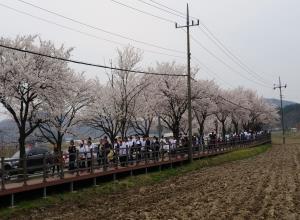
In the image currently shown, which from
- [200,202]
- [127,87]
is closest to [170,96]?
[127,87]

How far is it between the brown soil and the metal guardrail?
5.61ft

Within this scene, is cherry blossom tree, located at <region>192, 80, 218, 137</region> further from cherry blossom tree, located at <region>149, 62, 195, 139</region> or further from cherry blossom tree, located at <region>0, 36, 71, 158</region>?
cherry blossom tree, located at <region>0, 36, 71, 158</region>

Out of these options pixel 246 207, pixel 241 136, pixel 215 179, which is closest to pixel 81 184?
pixel 215 179

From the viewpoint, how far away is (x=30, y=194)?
18609mm

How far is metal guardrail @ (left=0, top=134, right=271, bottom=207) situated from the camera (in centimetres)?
1789

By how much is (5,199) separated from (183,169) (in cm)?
1677

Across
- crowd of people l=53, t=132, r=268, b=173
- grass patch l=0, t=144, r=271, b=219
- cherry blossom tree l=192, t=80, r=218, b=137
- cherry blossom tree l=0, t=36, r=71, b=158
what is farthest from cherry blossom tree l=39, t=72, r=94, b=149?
cherry blossom tree l=192, t=80, r=218, b=137

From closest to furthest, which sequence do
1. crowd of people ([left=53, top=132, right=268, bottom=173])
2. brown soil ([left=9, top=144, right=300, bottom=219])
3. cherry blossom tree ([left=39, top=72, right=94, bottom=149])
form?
1. brown soil ([left=9, top=144, right=300, bottom=219])
2. crowd of people ([left=53, top=132, right=268, bottom=173])
3. cherry blossom tree ([left=39, top=72, right=94, bottom=149])

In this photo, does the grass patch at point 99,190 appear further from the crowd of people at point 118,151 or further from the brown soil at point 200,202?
the crowd of people at point 118,151

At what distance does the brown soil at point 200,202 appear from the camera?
14.4 meters

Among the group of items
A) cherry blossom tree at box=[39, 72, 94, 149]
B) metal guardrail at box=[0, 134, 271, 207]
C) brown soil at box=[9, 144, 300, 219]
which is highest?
cherry blossom tree at box=[39, 72, 94, 149]

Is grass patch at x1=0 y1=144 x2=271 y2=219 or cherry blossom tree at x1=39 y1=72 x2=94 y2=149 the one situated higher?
cherry blossom tree at x1=39 y1=72 x2=94 y2=149

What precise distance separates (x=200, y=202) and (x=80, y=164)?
7745mm

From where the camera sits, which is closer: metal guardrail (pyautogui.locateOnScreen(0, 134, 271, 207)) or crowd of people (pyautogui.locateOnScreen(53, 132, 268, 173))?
metal guardrail (pyautogui.locateOnScreen(0, 134, 271, 207))
